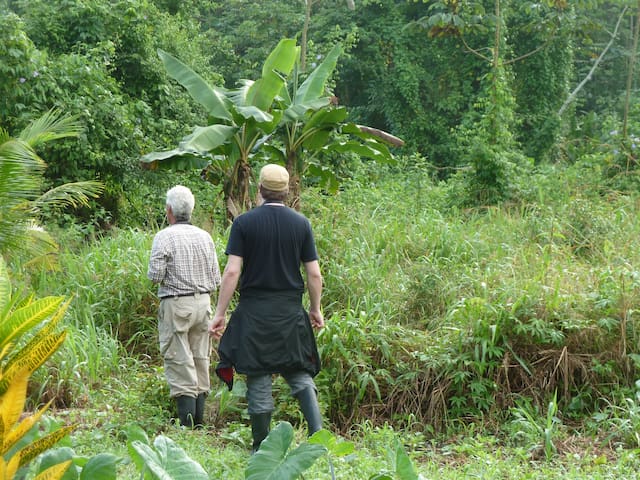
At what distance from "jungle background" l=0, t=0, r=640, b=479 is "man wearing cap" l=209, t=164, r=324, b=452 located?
467 millimetres

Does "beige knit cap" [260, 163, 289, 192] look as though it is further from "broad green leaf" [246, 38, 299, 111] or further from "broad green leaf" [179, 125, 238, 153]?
"broad green leaf" [246, 38, 299, 111]

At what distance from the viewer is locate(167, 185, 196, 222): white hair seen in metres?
6.13

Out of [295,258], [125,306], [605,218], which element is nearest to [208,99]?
[125,306]

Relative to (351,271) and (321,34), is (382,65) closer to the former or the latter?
(321,34)

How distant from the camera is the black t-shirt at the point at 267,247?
5.09m

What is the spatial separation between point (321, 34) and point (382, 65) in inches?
68.9

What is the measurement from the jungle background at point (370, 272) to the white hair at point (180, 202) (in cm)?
88

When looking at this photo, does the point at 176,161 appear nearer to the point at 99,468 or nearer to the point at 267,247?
the point at 267,247

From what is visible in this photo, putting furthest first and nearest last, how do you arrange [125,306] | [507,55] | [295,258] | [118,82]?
[507,55] → [118,82] → [125,306] → [295,258]

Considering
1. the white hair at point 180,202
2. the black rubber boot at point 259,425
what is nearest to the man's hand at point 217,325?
the black rubber boot at point 259,425

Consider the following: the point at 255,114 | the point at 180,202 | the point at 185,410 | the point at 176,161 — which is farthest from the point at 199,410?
the point at 176,161

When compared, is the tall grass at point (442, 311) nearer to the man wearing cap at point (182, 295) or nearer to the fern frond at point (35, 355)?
the man wearing cap at point (182, 295)

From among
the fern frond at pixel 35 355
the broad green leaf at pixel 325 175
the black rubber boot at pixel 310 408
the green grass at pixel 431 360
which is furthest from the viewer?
the broad green leaf at pixel 325 175

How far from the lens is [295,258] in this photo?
204 inches
